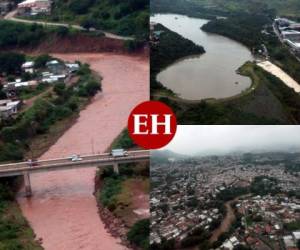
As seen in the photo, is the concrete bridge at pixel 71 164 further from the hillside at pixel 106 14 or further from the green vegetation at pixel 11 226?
the hillside at pixel 106 14

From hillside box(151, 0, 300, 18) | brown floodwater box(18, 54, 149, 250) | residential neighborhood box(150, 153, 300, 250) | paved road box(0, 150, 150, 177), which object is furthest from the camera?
paved road box(0, 150, 150, 177)

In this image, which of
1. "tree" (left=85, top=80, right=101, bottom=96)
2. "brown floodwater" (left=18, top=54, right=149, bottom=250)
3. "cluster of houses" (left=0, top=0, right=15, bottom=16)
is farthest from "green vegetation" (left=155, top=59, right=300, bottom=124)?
"cluster of houses" (left=0, top=0, right=15, bottom=16)

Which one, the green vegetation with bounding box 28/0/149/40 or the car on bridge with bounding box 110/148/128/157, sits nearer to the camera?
the car on bridge with bounding box 110/148/128/157

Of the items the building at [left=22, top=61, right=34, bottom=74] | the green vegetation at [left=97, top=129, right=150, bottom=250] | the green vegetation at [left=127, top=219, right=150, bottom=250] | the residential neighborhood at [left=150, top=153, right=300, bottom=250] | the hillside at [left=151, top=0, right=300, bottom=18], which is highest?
the hillside at [left=151, top=0, right=300, bottom=18]

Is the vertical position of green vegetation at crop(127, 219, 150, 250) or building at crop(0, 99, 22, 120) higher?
green vegetation at crop(127, 219, 150, 250)

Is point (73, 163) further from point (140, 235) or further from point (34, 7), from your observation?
point (34, 7)

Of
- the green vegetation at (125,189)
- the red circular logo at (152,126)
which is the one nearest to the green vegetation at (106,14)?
the green vegetation at (125,189)

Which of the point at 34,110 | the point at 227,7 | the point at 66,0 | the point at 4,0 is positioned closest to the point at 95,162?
the point at 34,110

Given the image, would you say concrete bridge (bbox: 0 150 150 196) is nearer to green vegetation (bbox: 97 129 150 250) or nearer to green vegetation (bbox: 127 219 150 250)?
green vegetation (bbox: 97 129 150 250)
